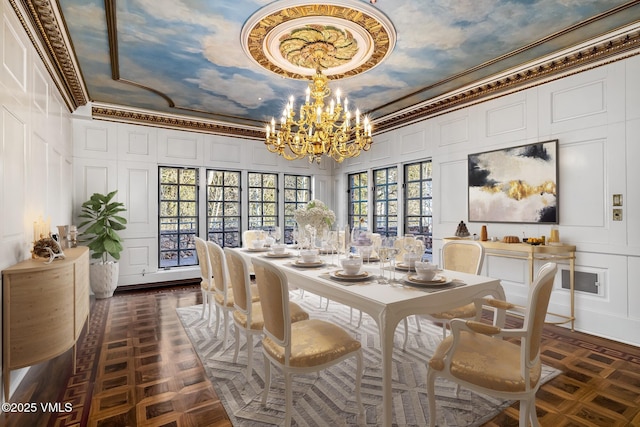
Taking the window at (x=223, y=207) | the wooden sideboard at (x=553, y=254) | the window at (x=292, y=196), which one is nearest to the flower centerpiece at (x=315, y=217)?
the wooden sideboard at (x=553, y=254)

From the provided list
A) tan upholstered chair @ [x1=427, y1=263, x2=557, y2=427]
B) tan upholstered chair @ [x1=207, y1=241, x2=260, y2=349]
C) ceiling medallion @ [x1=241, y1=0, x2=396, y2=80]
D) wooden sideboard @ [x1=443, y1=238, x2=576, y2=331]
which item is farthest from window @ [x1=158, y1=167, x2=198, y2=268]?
tan upholstered chair @ [x1=427, y1=263, x2=557, y2=427]

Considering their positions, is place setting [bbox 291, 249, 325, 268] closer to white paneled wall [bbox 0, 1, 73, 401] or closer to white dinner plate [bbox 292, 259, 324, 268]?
white dinner plate [bbox 292, 259, 324, 268]

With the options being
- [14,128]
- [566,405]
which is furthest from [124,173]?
[566,405]

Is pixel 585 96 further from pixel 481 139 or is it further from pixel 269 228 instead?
pixel 269 228

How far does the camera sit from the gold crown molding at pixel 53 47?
270cm

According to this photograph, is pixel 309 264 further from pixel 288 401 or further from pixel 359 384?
pixel 288 401

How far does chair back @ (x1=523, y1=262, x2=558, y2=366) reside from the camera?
1602 millimetres

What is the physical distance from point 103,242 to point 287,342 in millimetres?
4321

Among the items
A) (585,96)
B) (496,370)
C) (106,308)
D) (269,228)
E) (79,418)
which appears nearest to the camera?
(496,370)

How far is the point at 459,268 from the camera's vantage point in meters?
3.07

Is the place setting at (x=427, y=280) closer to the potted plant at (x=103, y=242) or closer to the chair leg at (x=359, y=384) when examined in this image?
the chair leg at (x=359, y=384)

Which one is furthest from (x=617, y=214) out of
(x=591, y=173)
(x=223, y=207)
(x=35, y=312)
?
(x=223, y=207)

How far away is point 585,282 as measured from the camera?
11.9ft

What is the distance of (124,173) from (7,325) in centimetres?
387
